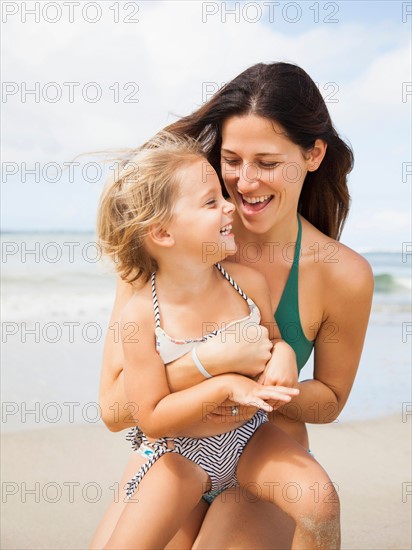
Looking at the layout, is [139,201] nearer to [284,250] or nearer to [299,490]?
[284,250]

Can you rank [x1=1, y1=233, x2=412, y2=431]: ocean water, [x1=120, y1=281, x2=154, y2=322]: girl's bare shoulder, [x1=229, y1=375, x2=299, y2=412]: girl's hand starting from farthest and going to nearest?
1. [x1=1, y1=233, x2=412, y2=431]: ocean water
2. [x1=120, y1=281, x2=154, y2=322]: girl's bare shoulder
3. [x1=229, y1=375, x2=299, y2=412]: girl's hand

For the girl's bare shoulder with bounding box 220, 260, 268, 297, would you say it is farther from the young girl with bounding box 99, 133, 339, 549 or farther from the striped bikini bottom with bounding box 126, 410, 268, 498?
the striped bikini bottom with bounding box 126, 410, 268, 498

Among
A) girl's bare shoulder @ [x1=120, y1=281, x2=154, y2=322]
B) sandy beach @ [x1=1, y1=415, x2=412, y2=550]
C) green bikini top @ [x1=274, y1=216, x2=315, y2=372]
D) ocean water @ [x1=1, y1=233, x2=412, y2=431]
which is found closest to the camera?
girl's bare shoulder @ [x1=120, y1=281, x2=154, y2=322]

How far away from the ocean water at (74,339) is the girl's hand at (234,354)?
0.55 metres

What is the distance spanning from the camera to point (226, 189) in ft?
10.1

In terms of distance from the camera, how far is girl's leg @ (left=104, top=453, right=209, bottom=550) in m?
2.59

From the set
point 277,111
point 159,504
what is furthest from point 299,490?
point 277,111

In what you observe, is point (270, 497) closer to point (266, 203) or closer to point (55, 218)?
point (266, 203)

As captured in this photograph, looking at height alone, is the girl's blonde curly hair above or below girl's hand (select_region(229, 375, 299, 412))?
above

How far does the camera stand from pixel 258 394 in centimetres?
252

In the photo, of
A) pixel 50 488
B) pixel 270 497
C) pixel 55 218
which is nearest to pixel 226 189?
pixel 270 497

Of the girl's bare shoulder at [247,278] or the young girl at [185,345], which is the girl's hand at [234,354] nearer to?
the young girl at [185,345]

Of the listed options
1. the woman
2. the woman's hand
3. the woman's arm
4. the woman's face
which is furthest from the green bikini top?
the woman's hand

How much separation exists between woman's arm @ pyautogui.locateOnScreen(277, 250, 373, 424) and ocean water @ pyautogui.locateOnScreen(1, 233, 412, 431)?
2.72 feet
